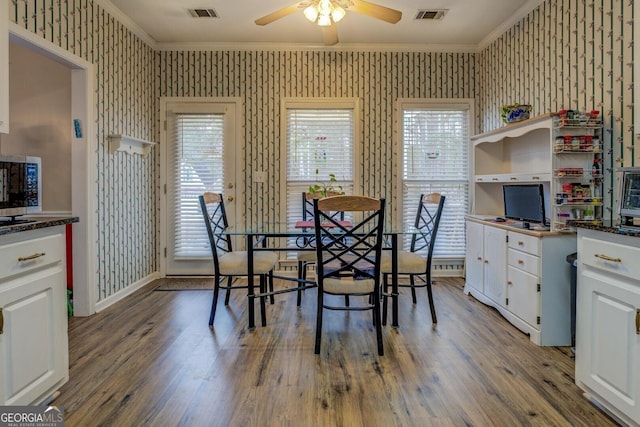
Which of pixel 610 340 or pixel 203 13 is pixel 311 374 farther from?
pixel 203 13

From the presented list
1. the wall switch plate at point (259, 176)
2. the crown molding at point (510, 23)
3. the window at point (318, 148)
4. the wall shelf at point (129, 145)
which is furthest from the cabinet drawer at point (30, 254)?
the crown molding at point (510, 23)

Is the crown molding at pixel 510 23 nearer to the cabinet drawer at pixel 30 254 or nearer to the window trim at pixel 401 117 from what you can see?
the window trim at pixel 401 117

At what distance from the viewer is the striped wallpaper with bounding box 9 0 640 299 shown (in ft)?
8.65

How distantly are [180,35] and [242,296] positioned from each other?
294 centimetres

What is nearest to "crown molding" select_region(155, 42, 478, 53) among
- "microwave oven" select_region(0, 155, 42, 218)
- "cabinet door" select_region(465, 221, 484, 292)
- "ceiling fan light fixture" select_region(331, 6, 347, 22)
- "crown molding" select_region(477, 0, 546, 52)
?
"crown molding" select_region(477, 0, 546, 52)

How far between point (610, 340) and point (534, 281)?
941 mm

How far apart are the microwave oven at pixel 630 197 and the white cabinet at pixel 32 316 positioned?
2.80 m

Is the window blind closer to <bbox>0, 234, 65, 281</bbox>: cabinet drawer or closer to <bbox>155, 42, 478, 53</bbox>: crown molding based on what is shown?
<bbox>155, 42, 478, 53</bbox>: crown molding

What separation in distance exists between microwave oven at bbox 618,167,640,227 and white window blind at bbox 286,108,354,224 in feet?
9.39

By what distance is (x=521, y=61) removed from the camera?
3682 mm

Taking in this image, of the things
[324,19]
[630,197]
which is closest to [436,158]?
[324,19]

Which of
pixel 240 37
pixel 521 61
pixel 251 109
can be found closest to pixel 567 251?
pixel 521 61

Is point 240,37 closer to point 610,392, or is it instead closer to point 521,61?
point 521,61

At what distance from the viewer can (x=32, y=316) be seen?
66.8 inches
